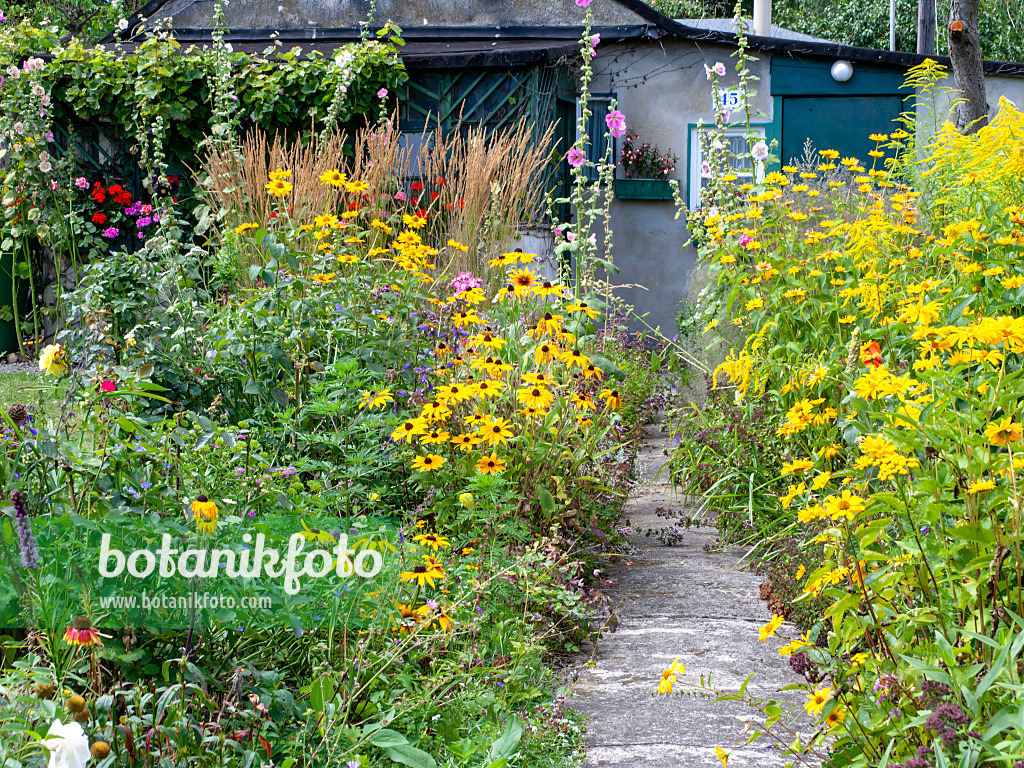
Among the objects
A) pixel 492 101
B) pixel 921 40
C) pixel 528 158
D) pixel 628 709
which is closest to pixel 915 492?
pixel 628 709

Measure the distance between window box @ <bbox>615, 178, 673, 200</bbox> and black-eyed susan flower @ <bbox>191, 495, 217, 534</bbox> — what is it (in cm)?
802

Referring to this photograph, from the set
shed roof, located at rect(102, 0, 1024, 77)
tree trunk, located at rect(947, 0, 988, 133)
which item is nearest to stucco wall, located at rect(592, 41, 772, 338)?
shed roof, located at rect(102, 0, 1024, 77)

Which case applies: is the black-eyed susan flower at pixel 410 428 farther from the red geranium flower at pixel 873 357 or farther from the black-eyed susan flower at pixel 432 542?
the red geranium flower at pixel 873 357

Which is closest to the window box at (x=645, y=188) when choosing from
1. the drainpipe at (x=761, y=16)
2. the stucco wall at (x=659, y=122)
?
the stucco wall at (x=659, y=122)

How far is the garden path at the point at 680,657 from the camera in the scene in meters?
2.02

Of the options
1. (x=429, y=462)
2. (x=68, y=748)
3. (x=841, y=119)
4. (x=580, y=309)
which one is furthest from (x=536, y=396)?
(x=841, y=119)

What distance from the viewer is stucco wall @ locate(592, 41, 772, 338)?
362 inches

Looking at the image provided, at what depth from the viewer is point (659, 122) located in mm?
9336

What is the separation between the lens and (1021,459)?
152 cm

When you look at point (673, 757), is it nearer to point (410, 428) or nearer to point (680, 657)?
point (680, 657)

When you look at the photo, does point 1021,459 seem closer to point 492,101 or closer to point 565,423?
point 565,423

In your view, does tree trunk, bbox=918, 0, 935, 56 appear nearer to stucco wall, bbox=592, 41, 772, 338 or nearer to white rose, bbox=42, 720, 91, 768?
stucco wall, bbox=592, 41, 772, 338

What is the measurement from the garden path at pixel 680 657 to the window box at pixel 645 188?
6193mm

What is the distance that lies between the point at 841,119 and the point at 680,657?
8.07 m
